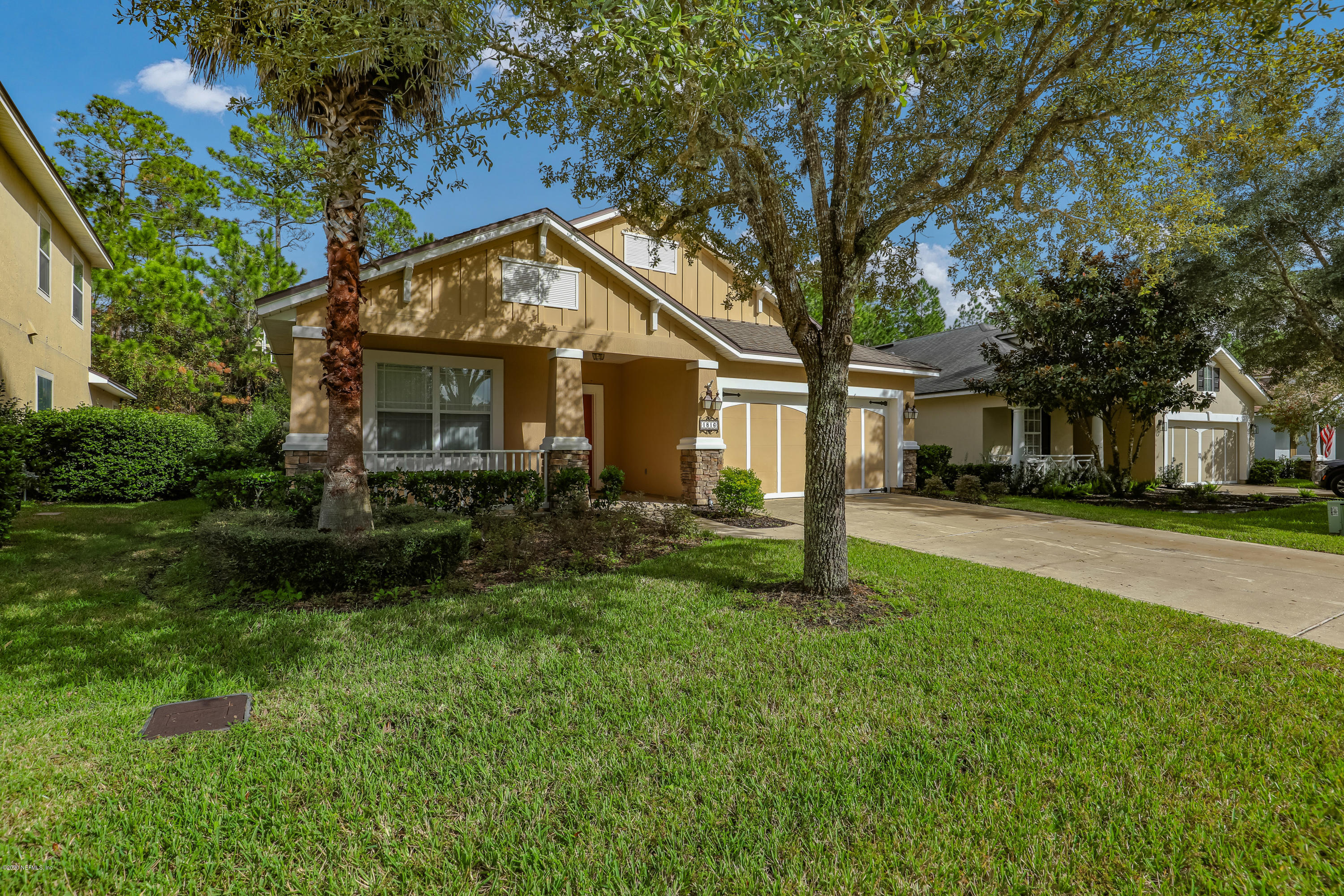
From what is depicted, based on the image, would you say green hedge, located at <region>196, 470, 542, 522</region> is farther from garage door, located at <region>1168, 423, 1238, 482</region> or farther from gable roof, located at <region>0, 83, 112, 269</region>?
garage door, located at <region>1168, 423, 1238, 482</region>

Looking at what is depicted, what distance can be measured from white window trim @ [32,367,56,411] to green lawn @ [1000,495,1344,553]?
19.5 meters

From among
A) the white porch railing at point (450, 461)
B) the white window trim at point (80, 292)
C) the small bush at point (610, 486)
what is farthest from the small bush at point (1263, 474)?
the white window trim at point (80, 292)

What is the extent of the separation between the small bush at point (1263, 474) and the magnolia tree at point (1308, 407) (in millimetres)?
1066

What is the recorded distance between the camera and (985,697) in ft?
11.8

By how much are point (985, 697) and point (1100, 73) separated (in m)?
5.92

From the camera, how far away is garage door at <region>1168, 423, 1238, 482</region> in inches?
814

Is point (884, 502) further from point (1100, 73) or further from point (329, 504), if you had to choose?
point (329, 504)

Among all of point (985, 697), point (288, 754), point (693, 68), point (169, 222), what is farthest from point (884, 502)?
point (169, 222)

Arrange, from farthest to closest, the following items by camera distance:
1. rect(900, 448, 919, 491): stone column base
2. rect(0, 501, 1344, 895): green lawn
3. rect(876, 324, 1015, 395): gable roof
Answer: rect(876, 324, 1015, 395): gable roof
rect(900, 448, 919, 491): stone column base
rect(0, 501, 1344, 895): green lawn

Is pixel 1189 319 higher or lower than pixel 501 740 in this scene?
higher

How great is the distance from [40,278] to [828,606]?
53.5 feet

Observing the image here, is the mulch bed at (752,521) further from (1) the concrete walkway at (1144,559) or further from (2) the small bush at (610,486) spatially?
(2) the small bush at (610,486)

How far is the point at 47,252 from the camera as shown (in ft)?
41.2

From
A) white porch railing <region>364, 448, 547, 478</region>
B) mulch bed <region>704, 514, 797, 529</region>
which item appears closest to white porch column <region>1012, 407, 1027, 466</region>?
mulch bed <region>704, 514, 797, 529</region>
